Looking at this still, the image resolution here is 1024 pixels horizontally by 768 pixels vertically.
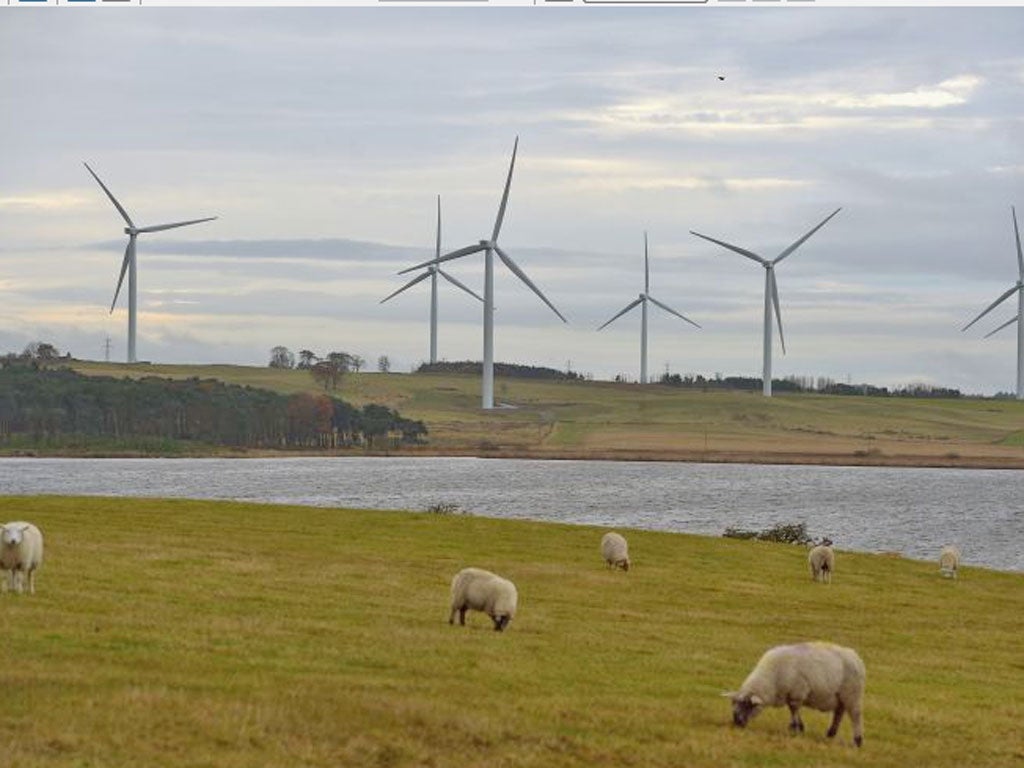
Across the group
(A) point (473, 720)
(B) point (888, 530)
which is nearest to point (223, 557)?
(A) point (473, 720)

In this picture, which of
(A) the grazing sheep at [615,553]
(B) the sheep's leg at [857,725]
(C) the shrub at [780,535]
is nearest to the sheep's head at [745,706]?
→ (B) the sheep's leg at [857,725]

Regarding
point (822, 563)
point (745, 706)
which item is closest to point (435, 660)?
point (745, 706)

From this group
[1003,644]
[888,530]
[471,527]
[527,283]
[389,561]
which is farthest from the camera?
[527,283]

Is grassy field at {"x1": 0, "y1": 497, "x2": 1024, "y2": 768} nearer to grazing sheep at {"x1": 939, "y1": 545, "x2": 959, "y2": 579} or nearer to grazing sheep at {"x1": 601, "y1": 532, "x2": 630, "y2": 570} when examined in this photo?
grazing sheep at {"x1": 601, "y1": 532, "x2": 630, "y2": 570}

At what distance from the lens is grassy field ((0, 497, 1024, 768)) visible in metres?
18.3

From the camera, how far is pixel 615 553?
45688mm

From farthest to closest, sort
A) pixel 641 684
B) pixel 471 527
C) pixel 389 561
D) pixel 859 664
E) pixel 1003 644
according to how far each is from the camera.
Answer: pixel 471 527, pixel 389 561, pixel 1003 644, pixel 641 684, pixel 859 664

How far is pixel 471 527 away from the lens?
179ft

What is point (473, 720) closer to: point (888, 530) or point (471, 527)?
point (471, 527)

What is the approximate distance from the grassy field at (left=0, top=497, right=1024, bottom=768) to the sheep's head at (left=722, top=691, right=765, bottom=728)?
17 cm

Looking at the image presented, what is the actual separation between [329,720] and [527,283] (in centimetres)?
11763

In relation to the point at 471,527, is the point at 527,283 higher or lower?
higher

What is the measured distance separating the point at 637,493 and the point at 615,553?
82.4 meters

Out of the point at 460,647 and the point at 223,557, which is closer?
the point at 460,647
